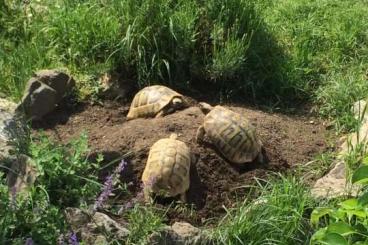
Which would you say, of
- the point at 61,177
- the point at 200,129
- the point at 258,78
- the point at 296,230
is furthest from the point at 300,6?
the point at 61,177

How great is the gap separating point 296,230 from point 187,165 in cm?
77

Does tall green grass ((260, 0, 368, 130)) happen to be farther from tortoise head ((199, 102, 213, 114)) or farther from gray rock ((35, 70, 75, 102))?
gray rock ((35, 70, 75, 102))

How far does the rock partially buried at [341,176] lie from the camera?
14.6ft

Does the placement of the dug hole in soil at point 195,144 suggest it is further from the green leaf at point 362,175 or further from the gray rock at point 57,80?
the green leaf at point 362,175

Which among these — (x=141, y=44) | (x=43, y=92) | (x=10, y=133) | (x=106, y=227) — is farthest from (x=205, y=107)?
(x=106, y=227)

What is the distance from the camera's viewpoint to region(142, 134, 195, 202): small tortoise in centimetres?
438

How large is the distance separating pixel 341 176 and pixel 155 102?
1363 mm

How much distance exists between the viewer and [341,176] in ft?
15.6

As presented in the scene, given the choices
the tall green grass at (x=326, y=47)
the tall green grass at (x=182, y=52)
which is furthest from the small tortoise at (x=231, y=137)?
the tall green grass at (x=326, y=47)

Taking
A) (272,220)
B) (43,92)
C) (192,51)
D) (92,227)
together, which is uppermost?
(192,51)

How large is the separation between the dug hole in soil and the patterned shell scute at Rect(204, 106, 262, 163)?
2.7 inches

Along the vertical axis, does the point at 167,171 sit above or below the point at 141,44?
below

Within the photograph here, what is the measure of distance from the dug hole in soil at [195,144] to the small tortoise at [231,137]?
0.06 meters

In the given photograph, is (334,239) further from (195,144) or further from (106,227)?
(195,144)
